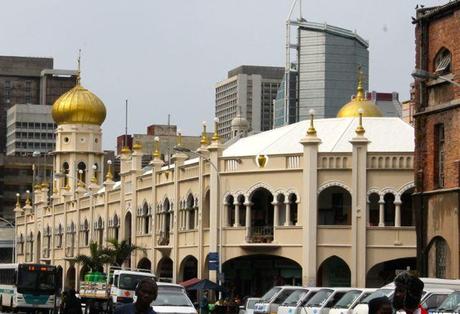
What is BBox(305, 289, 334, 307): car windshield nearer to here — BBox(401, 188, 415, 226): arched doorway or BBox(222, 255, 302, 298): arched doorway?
BBox(401, 188, 415, 226): arched doorway

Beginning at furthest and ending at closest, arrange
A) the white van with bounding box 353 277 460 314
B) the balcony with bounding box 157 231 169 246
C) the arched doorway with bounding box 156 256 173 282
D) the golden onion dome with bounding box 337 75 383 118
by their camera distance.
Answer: the arched doorway with bounding box 156 256 173 282, the balcony with bounding box 157 231 169 246, the golden onion dome with bounding box 337 75 383 118, the white van with bounding box 353 277 460 314

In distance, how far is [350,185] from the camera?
61281mm

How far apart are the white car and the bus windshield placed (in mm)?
22014

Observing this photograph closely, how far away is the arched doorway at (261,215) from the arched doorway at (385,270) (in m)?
5.32

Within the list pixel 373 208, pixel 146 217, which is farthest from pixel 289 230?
pixel 146 217

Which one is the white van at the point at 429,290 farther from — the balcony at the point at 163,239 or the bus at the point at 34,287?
the balcony at the point at 163,239

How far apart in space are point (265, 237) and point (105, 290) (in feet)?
26.3

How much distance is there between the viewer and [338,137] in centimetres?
6531

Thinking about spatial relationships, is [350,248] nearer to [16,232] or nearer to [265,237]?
[265,237]

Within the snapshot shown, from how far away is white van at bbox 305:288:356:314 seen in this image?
117 feet

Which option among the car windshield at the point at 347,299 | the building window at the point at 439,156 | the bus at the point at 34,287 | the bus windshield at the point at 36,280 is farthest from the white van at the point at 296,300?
the bus windshield at the point at 36,280

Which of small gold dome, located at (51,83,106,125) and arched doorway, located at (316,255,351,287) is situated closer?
arched doorway, located at (316,255,351,287)

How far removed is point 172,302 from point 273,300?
370 centimetres

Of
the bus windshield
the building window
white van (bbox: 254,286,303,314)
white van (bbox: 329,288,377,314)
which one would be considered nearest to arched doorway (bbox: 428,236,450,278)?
the building window
